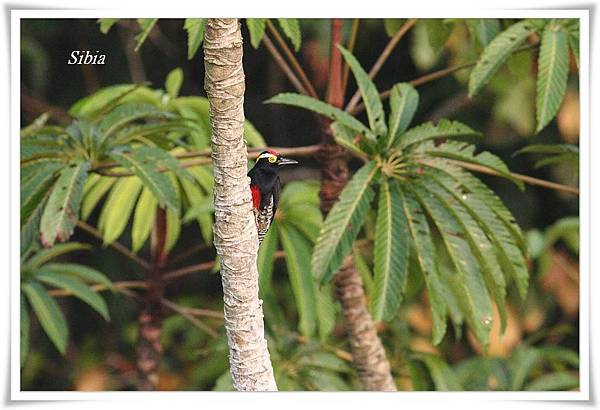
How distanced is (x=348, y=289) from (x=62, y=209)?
2.44 ft

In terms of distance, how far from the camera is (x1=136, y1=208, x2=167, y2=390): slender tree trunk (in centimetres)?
243

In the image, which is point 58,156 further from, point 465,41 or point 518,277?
point 465,41

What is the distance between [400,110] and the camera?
202 centimetres

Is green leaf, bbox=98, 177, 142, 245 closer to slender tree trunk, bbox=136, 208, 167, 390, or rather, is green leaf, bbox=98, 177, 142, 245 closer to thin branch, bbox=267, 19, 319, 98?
slender tree trunk, bbox=136, 208, 167, 390

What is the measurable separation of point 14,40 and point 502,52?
108 cm

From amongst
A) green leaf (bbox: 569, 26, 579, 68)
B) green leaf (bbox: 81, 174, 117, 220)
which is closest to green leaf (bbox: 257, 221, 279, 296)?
green leaf (bbox: 81, 174, 117, 220)

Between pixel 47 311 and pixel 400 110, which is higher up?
pixel 400 110

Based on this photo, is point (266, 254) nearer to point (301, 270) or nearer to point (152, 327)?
point (301, 270)

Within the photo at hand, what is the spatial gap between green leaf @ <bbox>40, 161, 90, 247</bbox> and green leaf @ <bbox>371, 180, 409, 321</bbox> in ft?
2.05

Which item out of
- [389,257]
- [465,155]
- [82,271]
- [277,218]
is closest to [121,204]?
[82,271]

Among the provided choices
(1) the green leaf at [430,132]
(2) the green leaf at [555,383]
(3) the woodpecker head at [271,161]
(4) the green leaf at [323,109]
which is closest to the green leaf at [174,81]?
(4) the green leaf at [323,109]

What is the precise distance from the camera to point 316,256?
6.14 ft

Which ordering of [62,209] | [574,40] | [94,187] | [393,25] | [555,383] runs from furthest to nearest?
[555,383], [94,187], [393,25], [574,40], [62,209]
